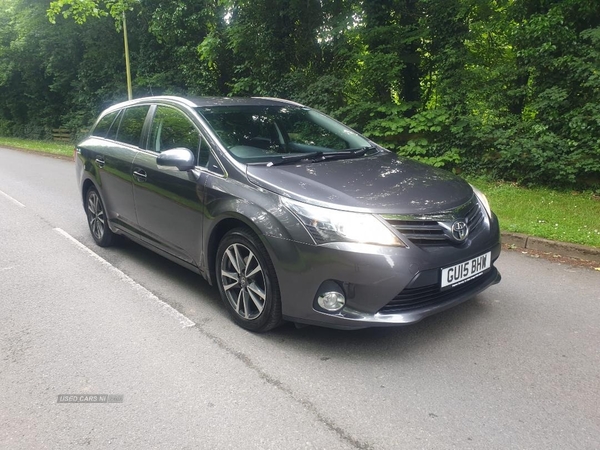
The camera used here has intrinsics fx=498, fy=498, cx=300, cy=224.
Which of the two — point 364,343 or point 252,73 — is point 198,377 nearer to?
point 364,343

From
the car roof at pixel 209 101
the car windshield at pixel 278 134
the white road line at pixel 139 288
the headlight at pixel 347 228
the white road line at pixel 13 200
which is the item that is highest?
the car roof at pixel 209 101

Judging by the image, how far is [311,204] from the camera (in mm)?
3186

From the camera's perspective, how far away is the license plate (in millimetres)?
3233

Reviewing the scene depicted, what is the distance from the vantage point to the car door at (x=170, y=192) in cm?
401

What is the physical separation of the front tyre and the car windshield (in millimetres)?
661

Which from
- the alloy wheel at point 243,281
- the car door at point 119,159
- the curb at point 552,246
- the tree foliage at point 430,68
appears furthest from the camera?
the tree foliage at point 430,68

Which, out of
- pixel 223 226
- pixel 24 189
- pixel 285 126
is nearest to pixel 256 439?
pixel 223 226

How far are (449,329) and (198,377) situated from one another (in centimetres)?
184

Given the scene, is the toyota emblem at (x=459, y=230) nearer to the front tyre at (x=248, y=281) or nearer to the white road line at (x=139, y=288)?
the front tyre at (x=248, y=281)

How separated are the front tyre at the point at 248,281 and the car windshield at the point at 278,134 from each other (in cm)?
66

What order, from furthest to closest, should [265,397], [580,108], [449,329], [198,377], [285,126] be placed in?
[580,108]
[285,126]
[449,329]
[198,377]
[265,397]

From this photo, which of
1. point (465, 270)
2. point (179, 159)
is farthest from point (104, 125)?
point (465, 270)

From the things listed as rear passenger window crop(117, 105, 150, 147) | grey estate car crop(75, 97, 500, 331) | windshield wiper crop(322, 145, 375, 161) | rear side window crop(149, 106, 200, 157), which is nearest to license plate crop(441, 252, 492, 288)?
grey estate car crop(75, 97, 500, 331)

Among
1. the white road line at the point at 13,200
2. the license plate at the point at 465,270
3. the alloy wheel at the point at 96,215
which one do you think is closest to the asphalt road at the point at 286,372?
the license plate at the point at 465,270
